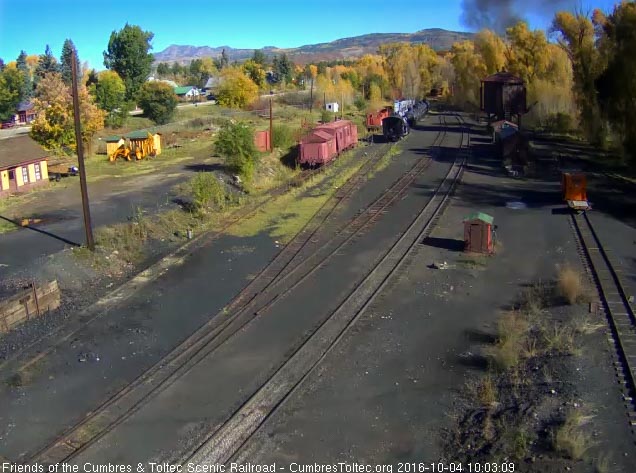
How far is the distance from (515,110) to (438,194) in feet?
87.3

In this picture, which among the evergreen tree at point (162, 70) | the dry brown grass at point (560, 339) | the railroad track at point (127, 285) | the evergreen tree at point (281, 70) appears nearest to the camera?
the dry brown grass at point (560, 339)

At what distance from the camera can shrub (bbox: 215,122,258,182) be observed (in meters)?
28.4

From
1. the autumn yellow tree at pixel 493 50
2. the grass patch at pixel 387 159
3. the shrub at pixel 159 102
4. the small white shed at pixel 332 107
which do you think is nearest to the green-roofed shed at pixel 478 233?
the grass patch at pixel 387 159

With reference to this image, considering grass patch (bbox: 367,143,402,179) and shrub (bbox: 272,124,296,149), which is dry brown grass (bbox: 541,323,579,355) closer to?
grass patch (bbox: 367,143,402,179)

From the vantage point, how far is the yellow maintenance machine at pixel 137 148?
3900cm

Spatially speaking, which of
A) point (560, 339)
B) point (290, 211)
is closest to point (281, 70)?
point (290, 211)

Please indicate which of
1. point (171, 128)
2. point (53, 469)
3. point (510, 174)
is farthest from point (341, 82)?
point (53, 469)

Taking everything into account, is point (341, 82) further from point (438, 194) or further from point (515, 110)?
point (438, 194)

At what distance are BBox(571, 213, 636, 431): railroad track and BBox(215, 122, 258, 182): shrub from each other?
48.3 ft

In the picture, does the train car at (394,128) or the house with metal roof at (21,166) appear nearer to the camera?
the house with metal roof at (21,166)

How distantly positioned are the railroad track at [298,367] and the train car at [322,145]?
13.8 m

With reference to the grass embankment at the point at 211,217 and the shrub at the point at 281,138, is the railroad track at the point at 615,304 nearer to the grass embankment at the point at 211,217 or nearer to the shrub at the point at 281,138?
the grass embankment at the point at 211,217

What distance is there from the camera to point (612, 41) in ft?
110

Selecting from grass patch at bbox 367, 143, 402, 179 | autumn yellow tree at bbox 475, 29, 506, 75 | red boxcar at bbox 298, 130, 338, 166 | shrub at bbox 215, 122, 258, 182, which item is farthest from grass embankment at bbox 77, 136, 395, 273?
autumn yellow tree at bbox 475, 29, 506, 75
